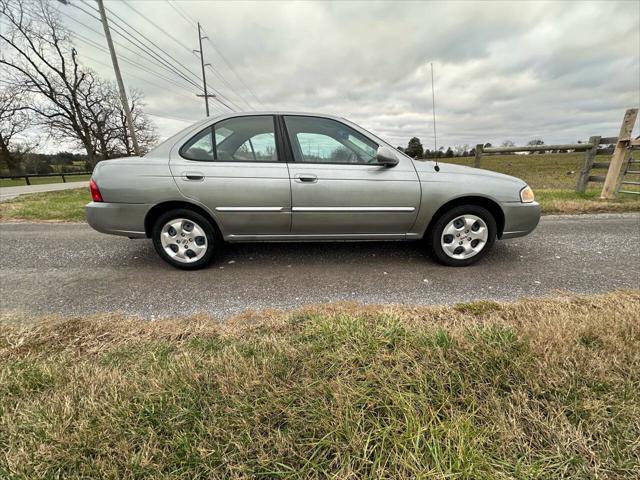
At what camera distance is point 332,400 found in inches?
53.5

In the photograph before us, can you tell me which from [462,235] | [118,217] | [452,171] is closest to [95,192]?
[118,217]

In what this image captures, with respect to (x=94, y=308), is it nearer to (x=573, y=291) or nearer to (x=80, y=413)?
(x=80, y=413)

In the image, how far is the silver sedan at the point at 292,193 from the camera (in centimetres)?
292

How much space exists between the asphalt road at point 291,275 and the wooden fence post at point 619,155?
2.83 meters

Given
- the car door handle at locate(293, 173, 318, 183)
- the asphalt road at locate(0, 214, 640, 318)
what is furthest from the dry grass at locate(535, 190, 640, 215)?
the car door handle at locate(293, 173, 318, 183)

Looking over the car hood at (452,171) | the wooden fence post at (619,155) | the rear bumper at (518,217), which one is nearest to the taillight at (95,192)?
the car hood at (452,171)

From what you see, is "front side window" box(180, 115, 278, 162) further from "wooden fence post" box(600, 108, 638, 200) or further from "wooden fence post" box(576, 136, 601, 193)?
"wooden fence post" box(576, 136, 601, 193)

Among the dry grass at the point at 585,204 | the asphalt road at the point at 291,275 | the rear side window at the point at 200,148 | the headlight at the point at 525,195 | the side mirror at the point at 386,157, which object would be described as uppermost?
the rear side window at the point at 200,148

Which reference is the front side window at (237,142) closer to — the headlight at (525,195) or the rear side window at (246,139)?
the rear side window at (246,139)

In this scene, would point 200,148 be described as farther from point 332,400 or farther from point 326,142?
point 332,400

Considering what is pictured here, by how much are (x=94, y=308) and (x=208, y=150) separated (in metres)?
1.80

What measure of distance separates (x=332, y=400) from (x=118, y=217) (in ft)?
9.48

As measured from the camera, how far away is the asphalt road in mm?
2533

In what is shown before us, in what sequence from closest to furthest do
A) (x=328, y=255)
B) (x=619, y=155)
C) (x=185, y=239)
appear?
(x=185, y=239) < (x=328, y=255) < (x=619, y=155)
